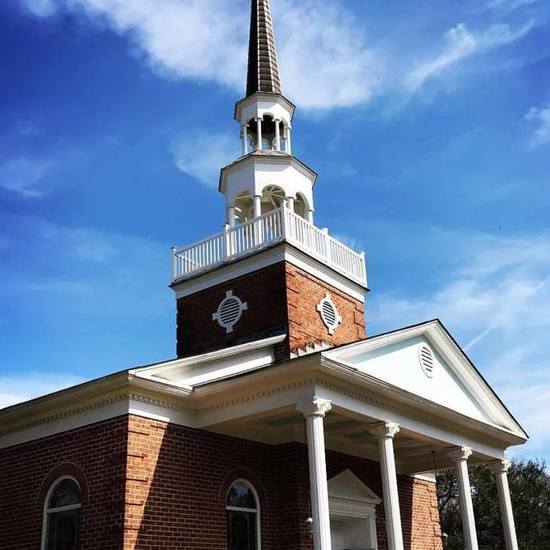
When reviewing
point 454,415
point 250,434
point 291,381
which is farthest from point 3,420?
point 454,415

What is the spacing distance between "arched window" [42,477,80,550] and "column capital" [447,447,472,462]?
348 inches

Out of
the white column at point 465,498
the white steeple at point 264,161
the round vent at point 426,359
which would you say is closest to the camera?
the white column at point 465,498

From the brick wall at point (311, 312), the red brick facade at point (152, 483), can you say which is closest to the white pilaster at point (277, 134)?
the brick wall at point (311, 312)

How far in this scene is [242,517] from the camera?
15398 millimetres

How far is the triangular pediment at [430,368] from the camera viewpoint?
15648mm

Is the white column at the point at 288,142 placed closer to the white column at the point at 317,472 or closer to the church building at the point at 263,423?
the church building at the point at 263,423

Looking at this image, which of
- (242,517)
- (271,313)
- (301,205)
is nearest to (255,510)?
(242,517)

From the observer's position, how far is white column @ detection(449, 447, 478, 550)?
16922 mm

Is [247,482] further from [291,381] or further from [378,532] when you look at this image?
[378,532]

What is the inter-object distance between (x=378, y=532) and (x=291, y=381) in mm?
6760

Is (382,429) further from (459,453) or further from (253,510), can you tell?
(459,453)

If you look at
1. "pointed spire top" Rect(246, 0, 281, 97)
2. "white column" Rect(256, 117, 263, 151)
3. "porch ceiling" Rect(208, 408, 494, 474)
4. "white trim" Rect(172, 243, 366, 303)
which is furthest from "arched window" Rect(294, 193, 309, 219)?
"porch ceiling" Rect(208, 408, 494, 474)

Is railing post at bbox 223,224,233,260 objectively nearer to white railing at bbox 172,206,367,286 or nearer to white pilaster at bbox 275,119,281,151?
white railing at bbox 172,206,367,286

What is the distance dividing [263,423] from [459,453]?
5.20 m
